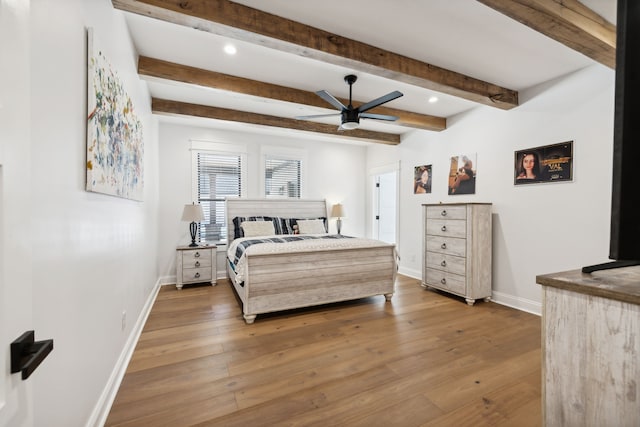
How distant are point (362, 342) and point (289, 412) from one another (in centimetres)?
103

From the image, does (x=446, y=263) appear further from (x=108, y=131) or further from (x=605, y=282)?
A: (x=108, y=131)

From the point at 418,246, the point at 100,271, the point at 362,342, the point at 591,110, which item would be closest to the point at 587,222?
the point at 591,110

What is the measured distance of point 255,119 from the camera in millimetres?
4293

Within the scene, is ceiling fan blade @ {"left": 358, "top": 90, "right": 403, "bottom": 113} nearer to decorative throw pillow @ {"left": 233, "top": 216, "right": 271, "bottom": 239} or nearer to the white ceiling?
the white ceiling

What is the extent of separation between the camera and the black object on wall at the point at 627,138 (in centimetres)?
87

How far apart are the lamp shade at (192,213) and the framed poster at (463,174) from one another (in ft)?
12.9

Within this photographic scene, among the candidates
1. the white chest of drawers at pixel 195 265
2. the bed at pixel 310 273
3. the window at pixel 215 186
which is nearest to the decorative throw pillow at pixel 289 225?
the window at pixel 215 186

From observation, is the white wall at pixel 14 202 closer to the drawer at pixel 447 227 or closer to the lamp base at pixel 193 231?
the drawer at pixel 447 227

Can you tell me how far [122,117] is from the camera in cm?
200

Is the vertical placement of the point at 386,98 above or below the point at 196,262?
above

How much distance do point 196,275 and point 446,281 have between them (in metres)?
3.67

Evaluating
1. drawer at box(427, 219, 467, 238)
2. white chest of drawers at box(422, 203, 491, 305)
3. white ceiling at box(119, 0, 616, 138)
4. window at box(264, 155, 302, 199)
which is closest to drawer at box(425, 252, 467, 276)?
white chest of drawers at box(422, 203, 491, 305)

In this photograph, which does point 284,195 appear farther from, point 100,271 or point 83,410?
point 83,410

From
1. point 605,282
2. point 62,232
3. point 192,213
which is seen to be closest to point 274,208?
point 192,213
